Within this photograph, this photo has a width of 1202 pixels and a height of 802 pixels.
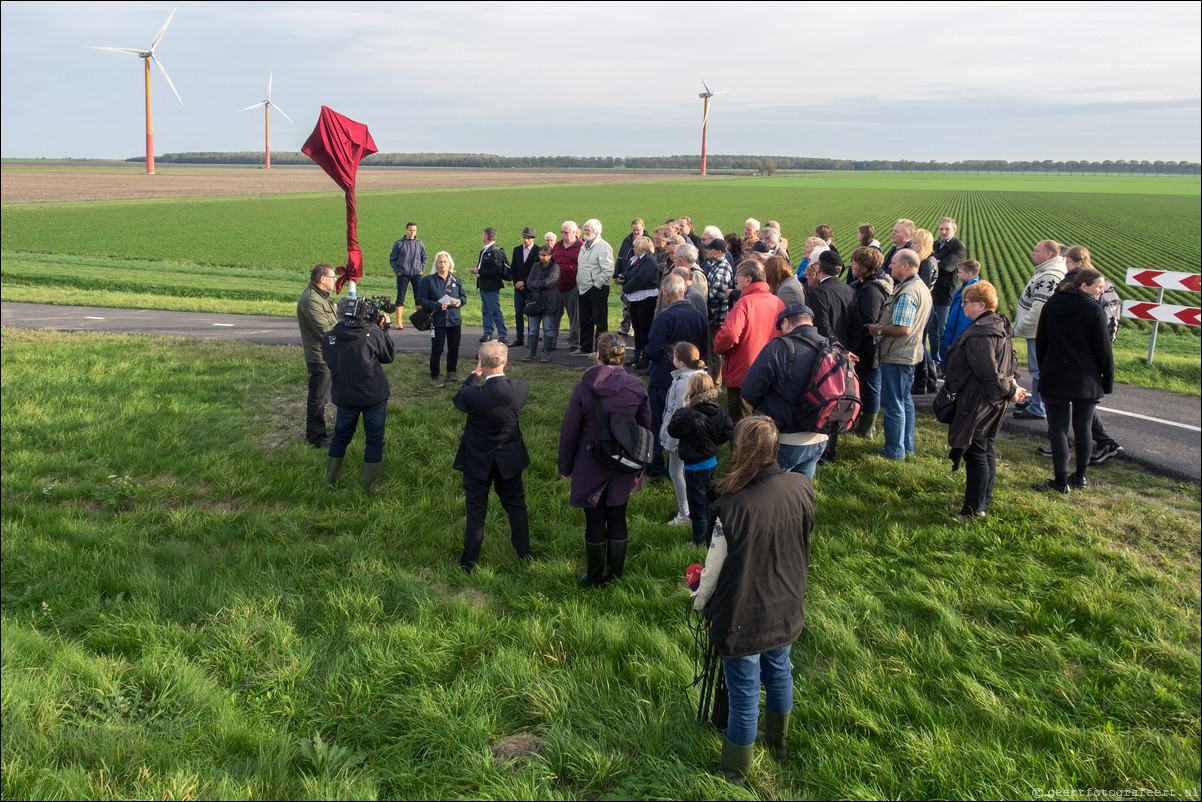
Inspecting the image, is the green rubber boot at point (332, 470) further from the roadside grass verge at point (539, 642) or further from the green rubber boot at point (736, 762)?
the green rubber boot at point (736, 762)

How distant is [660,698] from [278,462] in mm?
5873

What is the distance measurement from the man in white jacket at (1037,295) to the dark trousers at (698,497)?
4305mm

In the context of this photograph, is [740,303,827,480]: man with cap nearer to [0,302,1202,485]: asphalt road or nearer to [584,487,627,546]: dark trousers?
[584,487,627,546]: dark trousers

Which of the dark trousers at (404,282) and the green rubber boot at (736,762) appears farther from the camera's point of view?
the dark trousers at (404,282)

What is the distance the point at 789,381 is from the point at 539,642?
2.60 metres

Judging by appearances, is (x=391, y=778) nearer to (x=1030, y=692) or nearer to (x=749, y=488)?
(x=749, y=488)

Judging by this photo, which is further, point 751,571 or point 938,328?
point 938,328

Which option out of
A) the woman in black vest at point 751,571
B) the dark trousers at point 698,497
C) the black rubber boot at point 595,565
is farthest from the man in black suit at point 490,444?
the woman in black vest at point 751,571

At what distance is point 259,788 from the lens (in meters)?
3.67

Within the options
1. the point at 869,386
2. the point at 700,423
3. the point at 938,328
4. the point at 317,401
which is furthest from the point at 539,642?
the point at 938,328

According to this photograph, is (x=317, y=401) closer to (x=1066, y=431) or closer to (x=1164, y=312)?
(x=1066, y=431)

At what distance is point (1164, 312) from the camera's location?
12.8 meters

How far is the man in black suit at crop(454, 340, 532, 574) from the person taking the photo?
586 cm

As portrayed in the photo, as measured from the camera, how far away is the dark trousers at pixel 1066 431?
709cm
